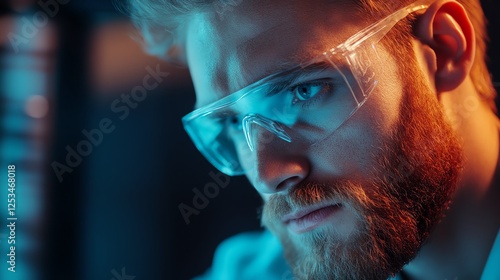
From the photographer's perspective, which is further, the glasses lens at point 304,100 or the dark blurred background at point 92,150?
the dark blurred background at point 92,150

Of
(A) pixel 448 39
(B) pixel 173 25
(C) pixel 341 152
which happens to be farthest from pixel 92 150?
(A) pixel 448 39

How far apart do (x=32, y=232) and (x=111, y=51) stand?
1.32 ft

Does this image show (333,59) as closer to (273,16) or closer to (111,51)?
(273,16)

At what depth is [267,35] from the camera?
0.92 m

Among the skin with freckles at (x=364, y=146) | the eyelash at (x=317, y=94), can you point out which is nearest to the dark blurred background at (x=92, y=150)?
the skin with freckles at (x=364, y=146)

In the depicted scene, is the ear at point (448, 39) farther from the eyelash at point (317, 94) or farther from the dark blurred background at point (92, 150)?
the dark blurred background at point (92, 150)

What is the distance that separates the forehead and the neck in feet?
1.04

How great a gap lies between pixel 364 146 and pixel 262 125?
0.18m

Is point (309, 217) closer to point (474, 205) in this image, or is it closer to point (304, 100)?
→ point (304, 100)

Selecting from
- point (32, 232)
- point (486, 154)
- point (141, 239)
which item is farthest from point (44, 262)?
point (486, 154)

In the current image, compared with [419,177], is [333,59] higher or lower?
higher

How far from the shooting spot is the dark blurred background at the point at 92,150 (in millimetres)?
1112

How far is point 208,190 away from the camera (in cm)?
113

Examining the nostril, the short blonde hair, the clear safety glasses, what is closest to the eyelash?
the clear safety glasses
